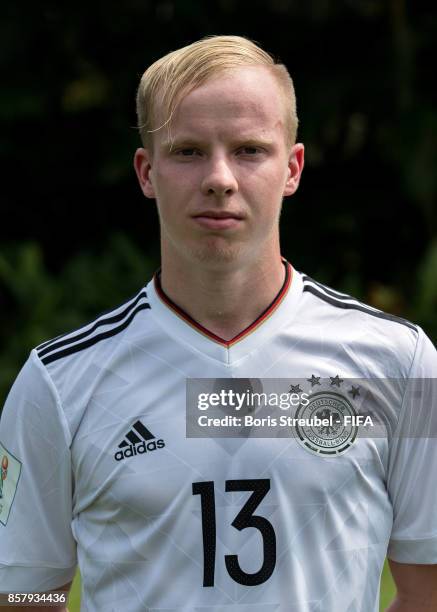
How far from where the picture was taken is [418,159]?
31.6 ft

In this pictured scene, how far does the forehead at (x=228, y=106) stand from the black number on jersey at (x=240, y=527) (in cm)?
90

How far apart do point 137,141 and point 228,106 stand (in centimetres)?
700

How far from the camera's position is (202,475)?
2.89 metres

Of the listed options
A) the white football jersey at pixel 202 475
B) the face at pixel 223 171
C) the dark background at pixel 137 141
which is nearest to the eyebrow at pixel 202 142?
the face at pixel 223 171

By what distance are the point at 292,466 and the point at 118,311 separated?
2.23ft

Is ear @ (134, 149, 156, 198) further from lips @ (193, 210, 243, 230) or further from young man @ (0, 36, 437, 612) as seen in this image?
lips @ (193, 210, 243, 230)

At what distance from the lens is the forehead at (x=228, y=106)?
9.57 feet

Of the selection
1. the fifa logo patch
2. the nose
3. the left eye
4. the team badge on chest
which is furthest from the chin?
the fifa logo patch

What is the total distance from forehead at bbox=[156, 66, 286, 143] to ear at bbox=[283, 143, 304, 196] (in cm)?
18

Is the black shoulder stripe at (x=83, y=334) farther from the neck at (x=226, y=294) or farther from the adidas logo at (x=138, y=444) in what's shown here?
the adidas logo at (x=138, y=444)

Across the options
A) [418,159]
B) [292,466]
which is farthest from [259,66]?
Result: [418,159]

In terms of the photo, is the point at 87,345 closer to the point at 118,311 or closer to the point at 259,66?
the point at 118,311

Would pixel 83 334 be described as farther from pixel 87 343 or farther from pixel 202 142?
pixel 202 142

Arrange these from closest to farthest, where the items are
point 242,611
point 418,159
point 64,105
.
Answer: point 242,611 → point 418,159 → point 64,105
